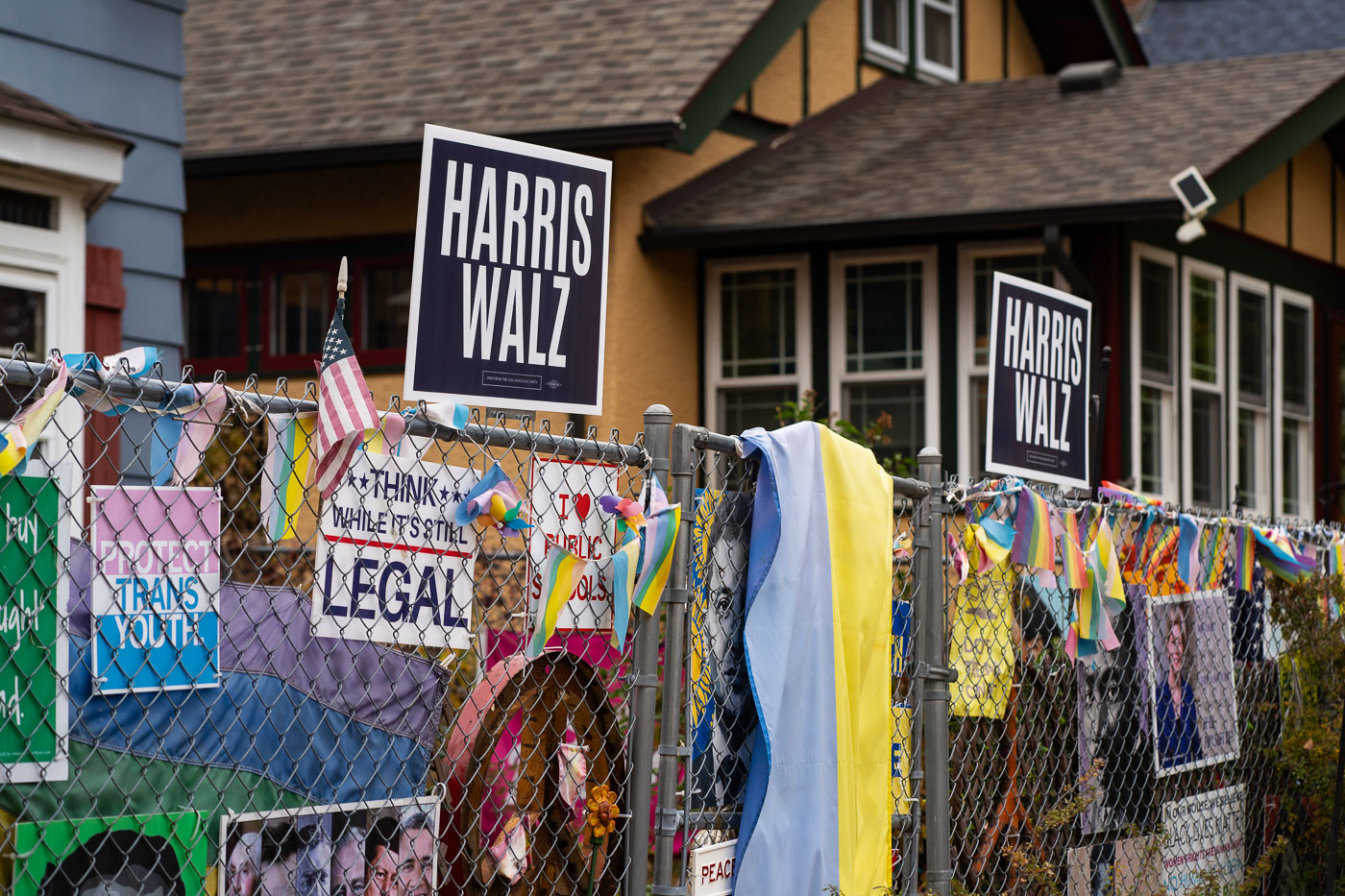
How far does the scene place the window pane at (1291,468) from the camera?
13945mm

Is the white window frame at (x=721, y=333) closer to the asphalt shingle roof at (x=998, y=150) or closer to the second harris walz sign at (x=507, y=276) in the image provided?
the asphalt shingle roof at (x=998, y=150)

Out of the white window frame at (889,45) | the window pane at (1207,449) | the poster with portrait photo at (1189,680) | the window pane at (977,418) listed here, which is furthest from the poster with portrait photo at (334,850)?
the white window frame at (889,45)

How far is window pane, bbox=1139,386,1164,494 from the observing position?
11.9m

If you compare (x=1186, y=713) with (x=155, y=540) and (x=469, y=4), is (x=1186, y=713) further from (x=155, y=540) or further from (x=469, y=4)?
(x=469, y=4)

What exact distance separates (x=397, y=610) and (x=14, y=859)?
0.75 meters

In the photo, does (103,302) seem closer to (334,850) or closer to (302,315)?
(302,315)

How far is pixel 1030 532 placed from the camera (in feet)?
15.8

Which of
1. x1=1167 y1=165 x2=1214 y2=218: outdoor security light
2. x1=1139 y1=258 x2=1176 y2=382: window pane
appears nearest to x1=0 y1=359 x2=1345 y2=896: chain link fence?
x1=1167 y1=165 x2=1214 y2=218: outdoor security light

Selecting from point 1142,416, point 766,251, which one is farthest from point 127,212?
point 1142,416

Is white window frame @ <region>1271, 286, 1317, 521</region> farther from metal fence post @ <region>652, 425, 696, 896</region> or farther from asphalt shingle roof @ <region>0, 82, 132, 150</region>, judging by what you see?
metal fence post @ <region>652, 425, 696, 896</region>

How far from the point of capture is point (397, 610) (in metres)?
3.03

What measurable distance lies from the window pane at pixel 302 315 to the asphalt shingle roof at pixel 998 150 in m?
2.58

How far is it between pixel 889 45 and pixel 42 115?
8358 mm

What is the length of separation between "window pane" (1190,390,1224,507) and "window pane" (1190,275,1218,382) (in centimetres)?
19
